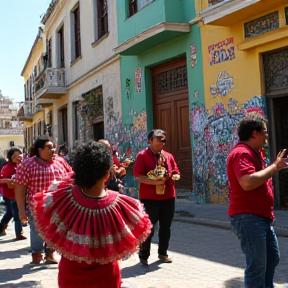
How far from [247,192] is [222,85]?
777 cm

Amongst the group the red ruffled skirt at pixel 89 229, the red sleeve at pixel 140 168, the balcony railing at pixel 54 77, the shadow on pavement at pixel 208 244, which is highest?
the balcony railing at pixel 54 77

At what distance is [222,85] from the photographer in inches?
444

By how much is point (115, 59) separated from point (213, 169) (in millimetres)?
6314

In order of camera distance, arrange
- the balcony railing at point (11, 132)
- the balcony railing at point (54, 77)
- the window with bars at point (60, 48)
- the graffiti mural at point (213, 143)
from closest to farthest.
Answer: the graffiti mural at point (213, 143) < the balcony railing at point (54, 77) < the window with bars at point (60, 48) < the balcony railing at point (11, 132)

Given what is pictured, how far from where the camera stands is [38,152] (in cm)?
629

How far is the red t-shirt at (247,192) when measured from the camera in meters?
3.74

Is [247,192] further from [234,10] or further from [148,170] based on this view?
[234,10]

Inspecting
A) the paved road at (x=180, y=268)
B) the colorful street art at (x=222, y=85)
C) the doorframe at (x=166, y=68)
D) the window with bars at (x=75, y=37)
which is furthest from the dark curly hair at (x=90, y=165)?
the window with bars at (x=75, y=37)

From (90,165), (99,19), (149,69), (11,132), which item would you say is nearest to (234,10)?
(149,69)

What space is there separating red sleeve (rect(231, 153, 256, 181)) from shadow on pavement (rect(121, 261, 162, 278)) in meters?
2.47

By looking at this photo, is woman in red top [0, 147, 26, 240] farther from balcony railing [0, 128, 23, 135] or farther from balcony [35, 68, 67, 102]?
balcony railing [0, 128, 23, 135]

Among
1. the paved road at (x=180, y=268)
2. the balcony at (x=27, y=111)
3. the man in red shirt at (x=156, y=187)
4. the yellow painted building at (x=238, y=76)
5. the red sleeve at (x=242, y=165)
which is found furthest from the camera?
the balcony at (x=27, y=111)

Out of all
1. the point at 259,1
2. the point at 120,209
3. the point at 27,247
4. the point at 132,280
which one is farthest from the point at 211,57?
the point at 120,209

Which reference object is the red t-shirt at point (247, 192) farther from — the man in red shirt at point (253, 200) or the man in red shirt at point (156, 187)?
the man in red shirt at point (156, 187)
